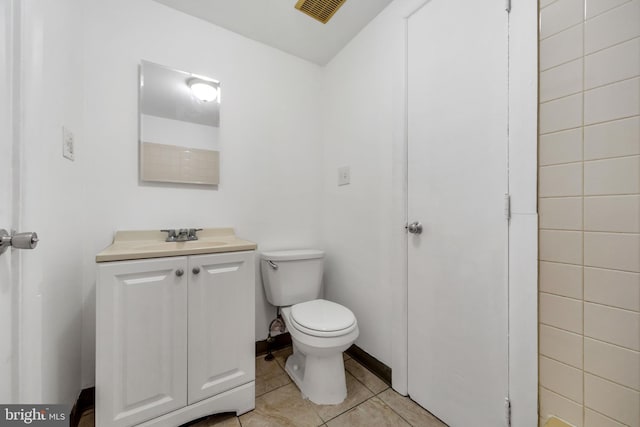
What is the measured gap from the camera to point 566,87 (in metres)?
0.76

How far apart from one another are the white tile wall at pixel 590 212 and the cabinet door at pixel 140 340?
1.38 metres

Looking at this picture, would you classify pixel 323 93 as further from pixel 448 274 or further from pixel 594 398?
pixel 594 398

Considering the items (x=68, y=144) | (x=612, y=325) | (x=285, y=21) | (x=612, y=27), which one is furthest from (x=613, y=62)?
(x=68, y=144)

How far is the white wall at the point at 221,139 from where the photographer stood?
122cm

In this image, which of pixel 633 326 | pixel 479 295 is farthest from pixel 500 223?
pixel 633 326

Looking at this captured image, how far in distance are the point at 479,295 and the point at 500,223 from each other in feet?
1.01

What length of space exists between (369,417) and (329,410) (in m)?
0.19

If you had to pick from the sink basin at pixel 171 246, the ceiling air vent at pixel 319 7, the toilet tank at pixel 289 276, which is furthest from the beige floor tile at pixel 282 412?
the ceiling air vent at pixel 319 7

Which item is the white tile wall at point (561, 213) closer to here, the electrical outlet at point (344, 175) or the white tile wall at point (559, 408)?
the white tile wall at point (559, 408)

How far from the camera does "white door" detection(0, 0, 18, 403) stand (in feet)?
1.88

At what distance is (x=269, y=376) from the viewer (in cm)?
143

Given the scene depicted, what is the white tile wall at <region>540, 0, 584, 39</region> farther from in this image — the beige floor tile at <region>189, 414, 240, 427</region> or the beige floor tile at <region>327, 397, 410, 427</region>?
the beige floor tile at <region>189, 414, 240, 427</region>

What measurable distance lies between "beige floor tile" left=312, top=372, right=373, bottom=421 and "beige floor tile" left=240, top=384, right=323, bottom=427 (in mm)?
38

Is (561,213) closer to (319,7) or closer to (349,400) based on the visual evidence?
(349,400)
